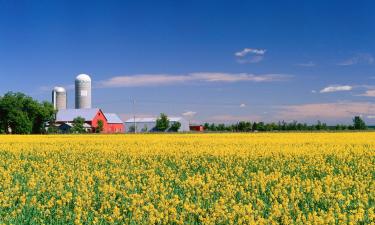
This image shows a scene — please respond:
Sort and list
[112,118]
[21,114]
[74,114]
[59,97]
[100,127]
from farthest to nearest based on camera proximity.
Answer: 1. [59,97]
2. [112,118]
3. [74,114]
4. [100,127]
5. [21,114]

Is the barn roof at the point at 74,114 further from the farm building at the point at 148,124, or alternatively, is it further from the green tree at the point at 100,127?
the farm building at the point at 148,124

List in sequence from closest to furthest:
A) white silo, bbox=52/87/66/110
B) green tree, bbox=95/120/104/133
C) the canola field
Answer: the canola field, green tree, bbox=95/120/104/133, white silo, bbox=52/87/66/110

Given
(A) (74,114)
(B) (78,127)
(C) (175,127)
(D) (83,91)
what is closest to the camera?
(B) (78,127)

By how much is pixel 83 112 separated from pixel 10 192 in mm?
99159

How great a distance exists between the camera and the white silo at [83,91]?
374ft

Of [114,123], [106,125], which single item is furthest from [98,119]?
[114,123]

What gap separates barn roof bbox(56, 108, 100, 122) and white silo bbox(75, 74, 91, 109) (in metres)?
6.31

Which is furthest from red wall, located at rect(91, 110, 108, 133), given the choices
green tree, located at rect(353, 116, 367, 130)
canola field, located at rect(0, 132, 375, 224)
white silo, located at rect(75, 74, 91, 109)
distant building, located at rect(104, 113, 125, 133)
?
canola field, located at rect(0, 132, 375, 224)

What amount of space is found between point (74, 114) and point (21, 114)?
2628 centimetres

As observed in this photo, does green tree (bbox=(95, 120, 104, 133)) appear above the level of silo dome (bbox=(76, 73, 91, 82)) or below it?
below

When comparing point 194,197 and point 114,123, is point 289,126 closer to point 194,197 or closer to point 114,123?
point 114,123

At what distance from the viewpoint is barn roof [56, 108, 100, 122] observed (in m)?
107

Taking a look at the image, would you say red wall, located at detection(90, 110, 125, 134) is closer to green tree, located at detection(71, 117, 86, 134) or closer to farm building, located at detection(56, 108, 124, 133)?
farm building, located at detection(56, 108, 124, 133)

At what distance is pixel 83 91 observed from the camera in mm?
116375
